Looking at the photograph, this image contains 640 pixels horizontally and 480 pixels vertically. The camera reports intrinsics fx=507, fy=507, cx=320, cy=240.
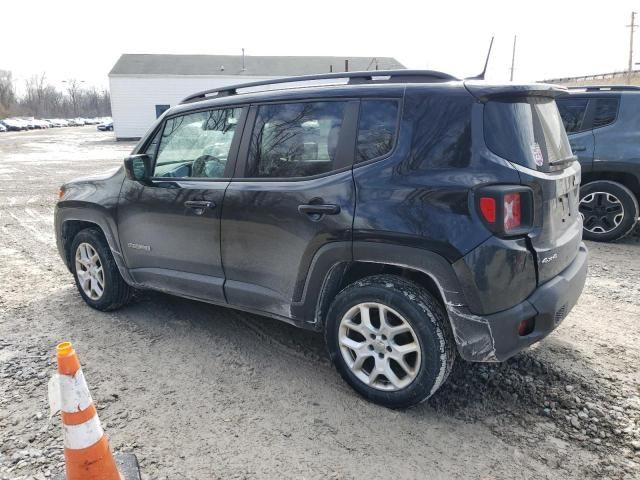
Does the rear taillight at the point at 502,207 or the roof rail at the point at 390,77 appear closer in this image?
the rear taillight at the point at 502,207

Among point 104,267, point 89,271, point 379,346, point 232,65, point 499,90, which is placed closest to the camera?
point 499,90

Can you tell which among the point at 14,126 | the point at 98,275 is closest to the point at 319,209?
the point at 98,275

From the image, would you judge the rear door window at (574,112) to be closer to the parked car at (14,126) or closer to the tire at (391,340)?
the tire at (391,340)

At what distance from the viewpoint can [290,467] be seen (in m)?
2.58

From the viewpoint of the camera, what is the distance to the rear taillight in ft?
8.44

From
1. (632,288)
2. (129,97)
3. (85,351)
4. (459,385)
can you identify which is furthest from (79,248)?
(129,97)

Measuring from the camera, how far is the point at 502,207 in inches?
101

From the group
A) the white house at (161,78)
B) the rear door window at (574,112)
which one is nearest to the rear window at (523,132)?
the rear door window at (574,112)

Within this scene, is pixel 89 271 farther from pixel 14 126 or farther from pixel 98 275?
pixel 14 126

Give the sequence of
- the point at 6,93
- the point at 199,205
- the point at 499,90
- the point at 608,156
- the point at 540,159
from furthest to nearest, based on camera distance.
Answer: the point at 6,93
the point at 608,156
the point at 199,205
the point at 540,159
the point at 499,90

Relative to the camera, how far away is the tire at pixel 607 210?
20.9 feet

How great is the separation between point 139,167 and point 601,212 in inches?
223

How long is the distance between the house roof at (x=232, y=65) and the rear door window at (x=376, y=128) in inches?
1435

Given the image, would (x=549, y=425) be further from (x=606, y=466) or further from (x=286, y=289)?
(x=286, y=289)
